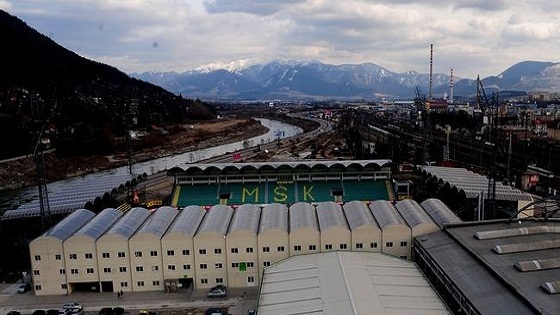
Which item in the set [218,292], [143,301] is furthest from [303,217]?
[143,301]

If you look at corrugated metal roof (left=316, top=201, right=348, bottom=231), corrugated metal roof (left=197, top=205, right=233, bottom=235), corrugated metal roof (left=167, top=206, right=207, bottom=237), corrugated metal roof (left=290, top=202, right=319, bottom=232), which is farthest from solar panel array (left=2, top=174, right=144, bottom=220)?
corrugated metal roof (left=316, top=201, right=348, bottom=231)

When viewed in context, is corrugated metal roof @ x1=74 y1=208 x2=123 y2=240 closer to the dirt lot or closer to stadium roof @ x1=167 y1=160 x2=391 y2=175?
stadium roof @ x1=167 y1=160 x2=391 y2=175

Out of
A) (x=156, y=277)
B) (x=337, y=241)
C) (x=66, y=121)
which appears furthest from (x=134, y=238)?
(x=66, y=121)

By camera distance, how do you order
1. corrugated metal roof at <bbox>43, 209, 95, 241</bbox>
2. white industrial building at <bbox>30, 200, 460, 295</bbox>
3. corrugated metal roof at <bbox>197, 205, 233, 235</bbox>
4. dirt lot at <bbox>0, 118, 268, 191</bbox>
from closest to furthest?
white industrial building at <bbox>30, 200, 460, 295</bbox>
corrugated metal roof at <bbox>43, 209, 95, 241</bbox>
corrugated metal roof at <bbox>197, 205, 233, 235</bbox>
dirt lot at <bbox>0, 118, 268, 191</bbox>

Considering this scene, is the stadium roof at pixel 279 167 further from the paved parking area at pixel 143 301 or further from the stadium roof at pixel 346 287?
the stadium roof at pixel 346 287

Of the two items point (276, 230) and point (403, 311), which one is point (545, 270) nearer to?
point (403, 311)

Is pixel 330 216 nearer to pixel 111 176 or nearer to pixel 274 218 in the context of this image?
pixel 274 218
